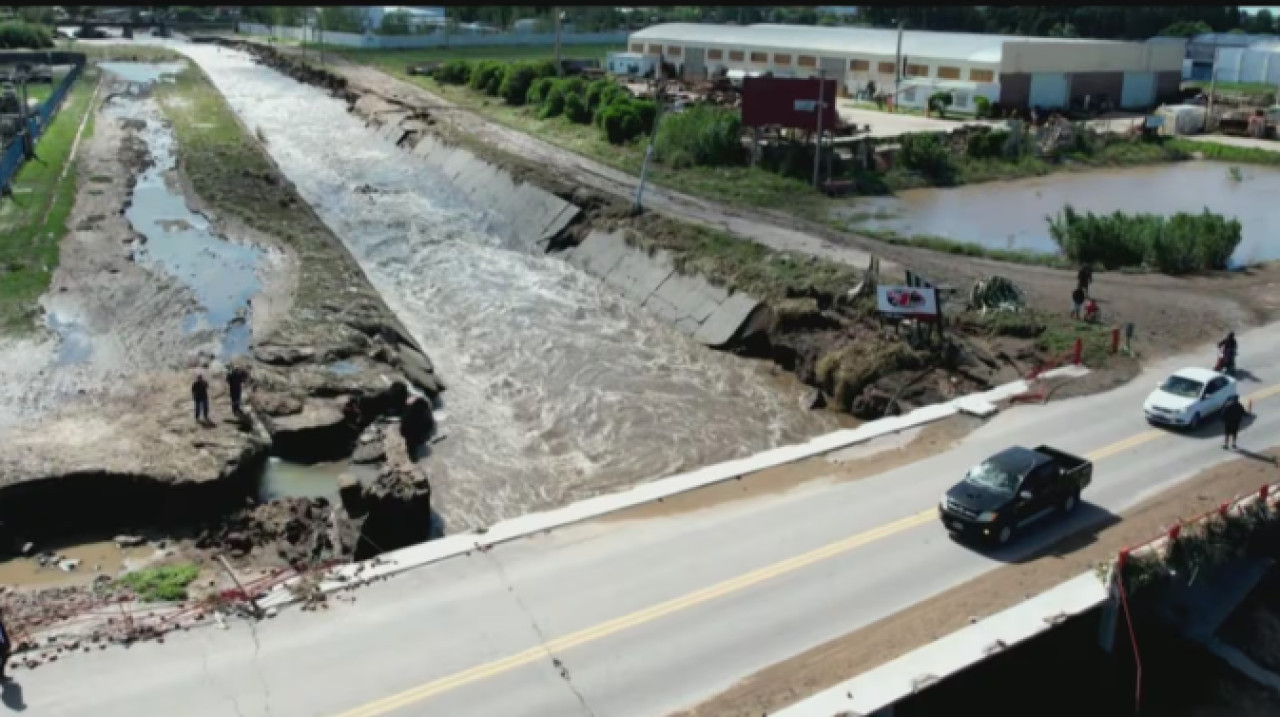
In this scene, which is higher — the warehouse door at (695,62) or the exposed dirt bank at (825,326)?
the warehouse door at (695,62)

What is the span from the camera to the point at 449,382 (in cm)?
3306

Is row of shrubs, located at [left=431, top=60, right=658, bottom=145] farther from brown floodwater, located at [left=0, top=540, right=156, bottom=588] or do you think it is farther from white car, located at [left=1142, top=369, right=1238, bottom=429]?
brown floodwater, located at [left=0, top=540, right=156, bottom=588]

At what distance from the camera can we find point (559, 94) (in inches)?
3167

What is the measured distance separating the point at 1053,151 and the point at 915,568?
190 feet

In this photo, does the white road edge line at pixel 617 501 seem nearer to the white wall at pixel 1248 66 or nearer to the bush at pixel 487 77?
the bush at pixel 487 77

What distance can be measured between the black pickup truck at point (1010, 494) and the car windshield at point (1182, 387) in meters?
5.72

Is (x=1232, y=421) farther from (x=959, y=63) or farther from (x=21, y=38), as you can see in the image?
(x=21, y=38)

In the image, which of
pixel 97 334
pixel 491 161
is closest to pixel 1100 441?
pixel 97 334

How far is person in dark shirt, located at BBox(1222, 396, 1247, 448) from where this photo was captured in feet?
79.0

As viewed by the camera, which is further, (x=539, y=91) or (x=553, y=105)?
(x=539, y=91)

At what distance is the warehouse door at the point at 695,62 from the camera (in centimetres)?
10510

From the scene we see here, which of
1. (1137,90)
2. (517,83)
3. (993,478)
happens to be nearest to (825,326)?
(993,478)

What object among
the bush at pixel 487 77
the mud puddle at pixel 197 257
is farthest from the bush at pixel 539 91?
the mud puddle at pixel 197 257

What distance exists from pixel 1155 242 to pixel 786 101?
21.3 m
